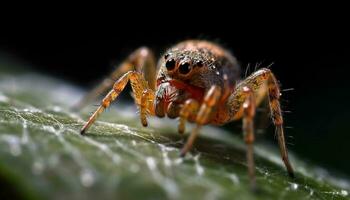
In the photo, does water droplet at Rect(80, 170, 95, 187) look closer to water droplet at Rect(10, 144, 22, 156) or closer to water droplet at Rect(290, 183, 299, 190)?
water droplet at Rect(10, 144, 22, 156)

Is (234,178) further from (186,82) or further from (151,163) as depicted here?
(186,82)

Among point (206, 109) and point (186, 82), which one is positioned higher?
point (186, 82)

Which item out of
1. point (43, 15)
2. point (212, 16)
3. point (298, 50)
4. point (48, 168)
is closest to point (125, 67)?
point (48, 168)

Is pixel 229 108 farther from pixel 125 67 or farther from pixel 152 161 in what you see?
pixel 125 67

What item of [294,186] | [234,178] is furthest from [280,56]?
[234,178]

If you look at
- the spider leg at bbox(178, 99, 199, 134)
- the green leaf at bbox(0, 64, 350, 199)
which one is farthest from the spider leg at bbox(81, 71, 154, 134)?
the spider leg at bbox(178, 99, 199, 134)

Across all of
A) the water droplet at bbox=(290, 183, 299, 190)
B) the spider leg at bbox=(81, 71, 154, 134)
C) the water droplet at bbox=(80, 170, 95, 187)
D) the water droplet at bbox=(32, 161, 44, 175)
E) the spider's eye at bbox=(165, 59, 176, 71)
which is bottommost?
the water droplet at bbox=(290, 183, 299, 190)

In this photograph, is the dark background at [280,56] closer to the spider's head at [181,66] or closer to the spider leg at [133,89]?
the spider's head at [181,66]

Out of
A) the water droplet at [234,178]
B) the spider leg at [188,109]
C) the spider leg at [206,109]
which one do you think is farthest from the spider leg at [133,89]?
the water droplet at [234,178]
